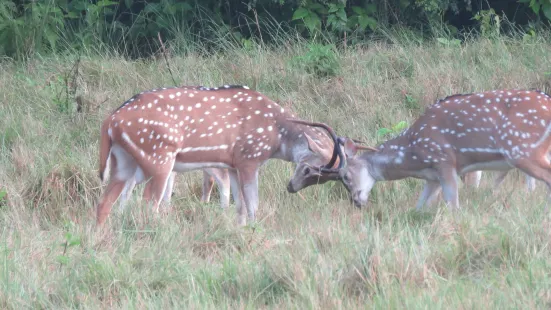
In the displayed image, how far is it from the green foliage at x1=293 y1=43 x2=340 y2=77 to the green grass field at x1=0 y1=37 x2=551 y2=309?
10cm

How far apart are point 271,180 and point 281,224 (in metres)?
1.43

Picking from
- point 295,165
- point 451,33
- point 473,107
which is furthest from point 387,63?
point 473,107

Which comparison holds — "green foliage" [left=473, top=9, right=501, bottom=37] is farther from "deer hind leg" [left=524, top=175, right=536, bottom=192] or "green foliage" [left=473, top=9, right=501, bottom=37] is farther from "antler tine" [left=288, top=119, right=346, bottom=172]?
"antler tine" [left=288, top=119, right=346, bottom=172]

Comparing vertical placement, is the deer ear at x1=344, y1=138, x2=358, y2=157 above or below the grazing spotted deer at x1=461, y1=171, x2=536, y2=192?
above

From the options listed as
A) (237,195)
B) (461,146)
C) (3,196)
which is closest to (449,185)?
(461,146)

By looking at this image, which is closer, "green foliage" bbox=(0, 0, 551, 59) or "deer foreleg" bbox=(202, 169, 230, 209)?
"deer foreleg" bbox=(202, 169, 230, 209)

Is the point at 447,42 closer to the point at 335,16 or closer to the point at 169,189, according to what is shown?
the point at 335,16

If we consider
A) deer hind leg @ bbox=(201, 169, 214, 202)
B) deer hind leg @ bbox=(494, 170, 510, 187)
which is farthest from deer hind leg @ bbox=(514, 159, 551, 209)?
deer hind leg @ bbox=(201, 169, 214, 202)

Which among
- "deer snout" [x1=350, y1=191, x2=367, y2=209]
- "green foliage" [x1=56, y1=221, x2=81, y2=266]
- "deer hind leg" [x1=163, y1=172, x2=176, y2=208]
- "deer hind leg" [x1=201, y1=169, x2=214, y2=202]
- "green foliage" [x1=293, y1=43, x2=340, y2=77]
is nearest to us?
"green foliage" [x1=56, y1=221, x2=81, y2=266]

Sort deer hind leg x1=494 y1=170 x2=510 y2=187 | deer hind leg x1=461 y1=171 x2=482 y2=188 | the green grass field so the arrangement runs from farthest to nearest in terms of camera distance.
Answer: deer hind leg x1=461 y1=171 x2=482 y2=188, deer hind leg x1=494 y1=170 x2=510 y2=187, the green grass field

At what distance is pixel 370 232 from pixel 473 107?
2238 millimetres

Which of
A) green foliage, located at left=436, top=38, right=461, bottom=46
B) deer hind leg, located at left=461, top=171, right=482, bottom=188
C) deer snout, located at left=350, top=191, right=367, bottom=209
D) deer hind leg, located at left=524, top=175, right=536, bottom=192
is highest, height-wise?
deer hind leg, located at left=524, top=175, right=536, bottom=192

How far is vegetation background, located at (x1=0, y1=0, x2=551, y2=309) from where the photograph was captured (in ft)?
19.4

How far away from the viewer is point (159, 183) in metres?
8.22
